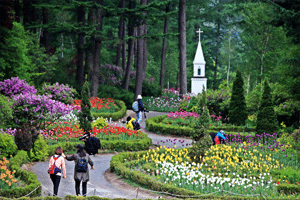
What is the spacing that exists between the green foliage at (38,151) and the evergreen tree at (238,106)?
10.9m

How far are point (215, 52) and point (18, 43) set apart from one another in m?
34.6

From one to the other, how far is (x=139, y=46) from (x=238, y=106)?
421 inches

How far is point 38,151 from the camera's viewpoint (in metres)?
13.1

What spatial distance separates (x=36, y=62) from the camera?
2798 cm

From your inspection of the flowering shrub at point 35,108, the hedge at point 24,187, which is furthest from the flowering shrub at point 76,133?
the hedge at point 24,187

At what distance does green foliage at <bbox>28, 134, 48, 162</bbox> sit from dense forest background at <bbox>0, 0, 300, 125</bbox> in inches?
231

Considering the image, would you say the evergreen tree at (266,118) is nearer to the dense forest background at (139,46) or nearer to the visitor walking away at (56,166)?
the dense forest background at (139,46)

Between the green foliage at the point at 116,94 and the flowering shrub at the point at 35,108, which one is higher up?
the green foliage at the point at 116,94

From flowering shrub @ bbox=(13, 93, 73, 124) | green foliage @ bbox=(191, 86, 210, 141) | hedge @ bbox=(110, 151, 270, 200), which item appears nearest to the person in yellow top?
flowering shrub @ bbox=(13, 93, 73, 124)

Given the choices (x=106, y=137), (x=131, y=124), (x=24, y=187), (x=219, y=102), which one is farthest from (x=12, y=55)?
(x=24, y=187)

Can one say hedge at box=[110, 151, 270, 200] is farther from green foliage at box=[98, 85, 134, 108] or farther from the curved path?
green foliage at box=[98, 85, 134, 108]

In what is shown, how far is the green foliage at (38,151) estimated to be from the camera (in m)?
13.0

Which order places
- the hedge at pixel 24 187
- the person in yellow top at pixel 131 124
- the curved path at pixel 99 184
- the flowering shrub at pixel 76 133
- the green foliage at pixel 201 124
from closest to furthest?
the hedge at pixel 24 187 → the curved path at pixel 99 184 → the green foliage at pixel 201 124 → the flowering shrub at pixel 76 133 → the person in yellow top at pixel 131 124

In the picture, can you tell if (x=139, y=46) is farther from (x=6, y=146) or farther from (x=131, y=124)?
(x=6, y=146)
